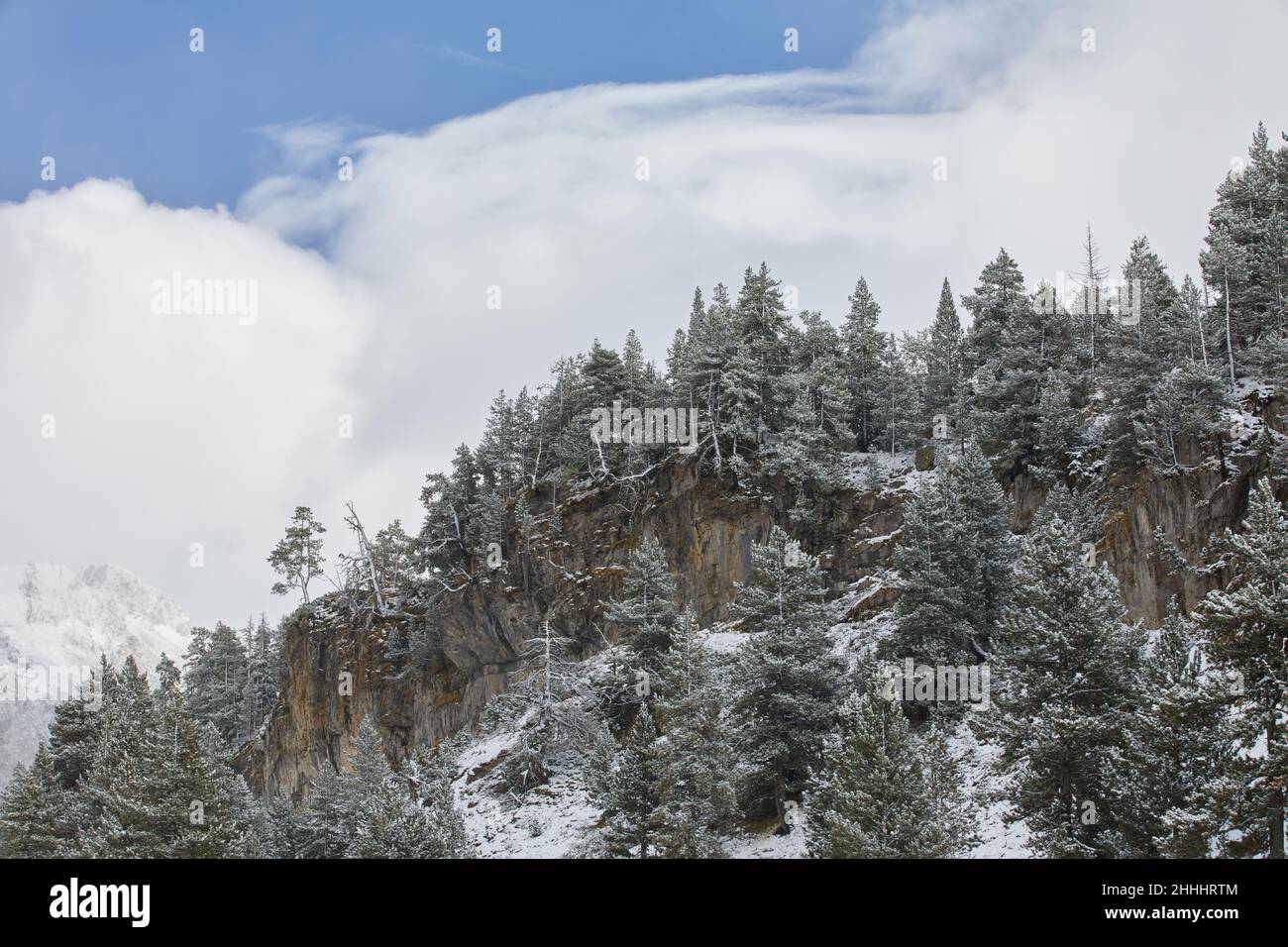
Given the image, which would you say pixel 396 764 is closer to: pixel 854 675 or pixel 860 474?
pixel 860 474

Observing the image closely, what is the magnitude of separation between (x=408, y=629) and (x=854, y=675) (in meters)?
45.2

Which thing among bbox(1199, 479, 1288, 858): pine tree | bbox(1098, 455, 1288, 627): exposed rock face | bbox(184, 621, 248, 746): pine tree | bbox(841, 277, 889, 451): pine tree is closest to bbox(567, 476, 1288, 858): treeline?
bbox(1199, 479, 1288, 858): pine tree

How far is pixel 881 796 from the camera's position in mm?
25484

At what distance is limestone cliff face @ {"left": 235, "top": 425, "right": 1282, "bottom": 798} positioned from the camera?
42312 mm

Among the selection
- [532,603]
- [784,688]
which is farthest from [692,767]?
[532,603]

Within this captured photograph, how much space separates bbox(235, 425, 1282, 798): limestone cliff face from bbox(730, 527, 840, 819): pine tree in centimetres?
1326

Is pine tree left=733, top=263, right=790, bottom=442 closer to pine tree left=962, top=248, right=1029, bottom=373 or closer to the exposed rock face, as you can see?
pine tree left=962, top=248, right=1029, bottom=373

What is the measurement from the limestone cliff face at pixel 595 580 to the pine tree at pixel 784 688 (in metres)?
13.3

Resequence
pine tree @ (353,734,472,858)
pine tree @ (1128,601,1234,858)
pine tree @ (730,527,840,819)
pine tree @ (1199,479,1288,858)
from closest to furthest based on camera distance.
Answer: pine tree @ (1199,479,1288,858), pine tree @ (1128,601,1234,858), pine tree @ (353,734,472,858), pine tree @ (730,527,840,819)

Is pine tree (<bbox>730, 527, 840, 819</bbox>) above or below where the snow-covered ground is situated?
above

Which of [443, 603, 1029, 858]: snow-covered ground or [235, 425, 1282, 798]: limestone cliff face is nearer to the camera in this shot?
[443, 603, 1029, 858]: snow-covered ground

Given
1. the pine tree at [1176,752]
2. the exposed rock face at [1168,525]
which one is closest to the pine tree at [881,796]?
the pine tree at [1176,752]

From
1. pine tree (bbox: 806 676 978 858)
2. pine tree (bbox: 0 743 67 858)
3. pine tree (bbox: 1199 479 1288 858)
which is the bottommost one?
pine tree (bbox: 0 743 67 858)
